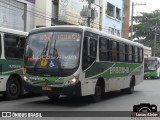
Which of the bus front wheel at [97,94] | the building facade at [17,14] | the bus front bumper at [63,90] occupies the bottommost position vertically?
the bus front wheel at [97,94]

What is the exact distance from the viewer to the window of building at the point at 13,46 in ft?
48.2

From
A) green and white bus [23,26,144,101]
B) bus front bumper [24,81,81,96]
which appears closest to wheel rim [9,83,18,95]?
green and white bus [23,26,144,101]

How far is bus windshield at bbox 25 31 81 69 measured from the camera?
12.9 meters

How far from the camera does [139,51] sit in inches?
846

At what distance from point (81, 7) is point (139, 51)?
643 inches

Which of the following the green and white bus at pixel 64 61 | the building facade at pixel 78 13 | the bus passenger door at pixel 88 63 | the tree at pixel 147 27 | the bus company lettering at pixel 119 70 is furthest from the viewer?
the tree at pixel 147 27

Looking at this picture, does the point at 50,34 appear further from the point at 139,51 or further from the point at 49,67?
the point at 139,51

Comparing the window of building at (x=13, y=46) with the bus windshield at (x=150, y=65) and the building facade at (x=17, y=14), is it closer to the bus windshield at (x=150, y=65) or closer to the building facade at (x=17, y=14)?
the building facade at (x=17, y=14)

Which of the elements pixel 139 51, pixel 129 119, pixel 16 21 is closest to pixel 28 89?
pixel 129 119

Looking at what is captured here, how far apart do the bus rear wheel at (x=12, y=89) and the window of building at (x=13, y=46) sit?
0.98 metres

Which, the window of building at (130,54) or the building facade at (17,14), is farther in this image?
the building facade at (17,14)

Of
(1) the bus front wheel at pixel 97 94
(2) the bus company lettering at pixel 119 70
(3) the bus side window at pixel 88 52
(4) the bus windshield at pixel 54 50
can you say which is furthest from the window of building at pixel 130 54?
(4) the bus windshield at pixel 54 50

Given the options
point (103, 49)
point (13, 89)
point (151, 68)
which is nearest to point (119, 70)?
point (103, 49)

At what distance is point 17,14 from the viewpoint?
2773 centimetres
